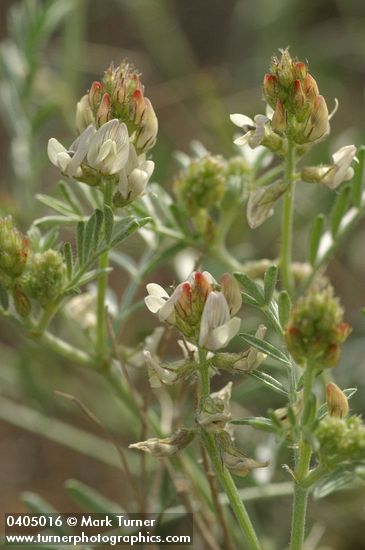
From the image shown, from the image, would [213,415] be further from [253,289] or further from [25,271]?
[25,271]

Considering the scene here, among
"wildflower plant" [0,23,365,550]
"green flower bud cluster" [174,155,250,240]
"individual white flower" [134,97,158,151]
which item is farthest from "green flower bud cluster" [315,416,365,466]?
"green flower bud cluster" [174,155,250,240]

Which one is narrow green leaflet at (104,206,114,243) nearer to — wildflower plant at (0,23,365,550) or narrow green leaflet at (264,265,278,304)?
wildflower plant at (0,23,365,550)

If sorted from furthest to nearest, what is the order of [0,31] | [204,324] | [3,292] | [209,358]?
[0,31]
[3,292]
[209,358]
[204,324]

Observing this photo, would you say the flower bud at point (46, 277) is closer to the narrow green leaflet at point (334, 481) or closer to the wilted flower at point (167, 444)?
the wilted flower at point (167, 444)

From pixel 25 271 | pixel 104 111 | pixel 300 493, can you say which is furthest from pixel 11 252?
pixel 300 493

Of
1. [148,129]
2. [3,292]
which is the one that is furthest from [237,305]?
[3,292]

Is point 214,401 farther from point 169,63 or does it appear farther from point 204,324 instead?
point 169,63
